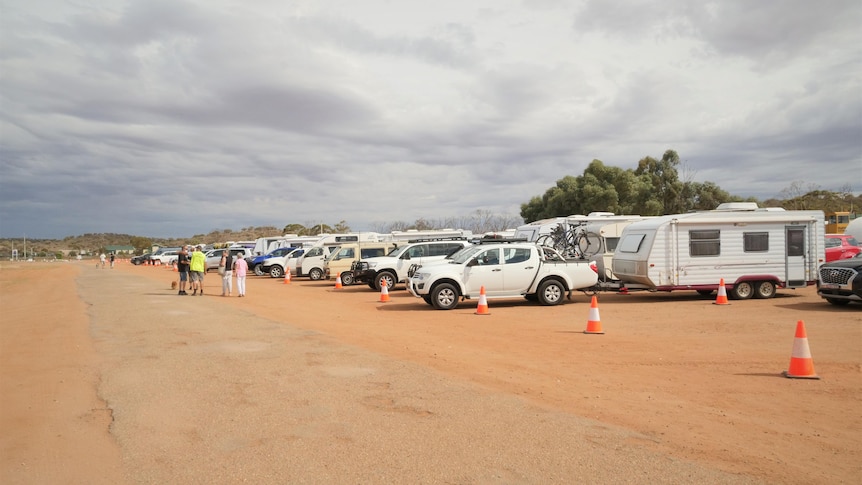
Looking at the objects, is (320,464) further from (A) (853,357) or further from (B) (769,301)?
(B) (769,301)

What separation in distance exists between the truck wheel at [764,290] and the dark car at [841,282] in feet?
6.48

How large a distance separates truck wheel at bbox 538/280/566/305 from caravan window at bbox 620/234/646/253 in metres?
2.85

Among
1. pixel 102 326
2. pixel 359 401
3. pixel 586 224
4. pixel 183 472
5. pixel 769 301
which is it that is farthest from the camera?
pixel 586 224

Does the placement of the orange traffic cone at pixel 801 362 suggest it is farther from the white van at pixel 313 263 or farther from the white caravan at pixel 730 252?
the white van at pixel 313 263

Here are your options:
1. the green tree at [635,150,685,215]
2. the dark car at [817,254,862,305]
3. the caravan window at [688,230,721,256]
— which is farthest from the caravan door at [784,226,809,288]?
the green tree at [635,150,685,215]

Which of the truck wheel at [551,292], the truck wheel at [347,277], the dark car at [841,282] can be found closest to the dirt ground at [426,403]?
the dark car at [841,282]

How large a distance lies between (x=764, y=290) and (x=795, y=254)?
4.65ft

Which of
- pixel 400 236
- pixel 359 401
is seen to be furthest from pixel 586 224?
pixel 359 401

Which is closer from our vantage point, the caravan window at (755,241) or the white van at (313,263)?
the caravan window at (755,241)

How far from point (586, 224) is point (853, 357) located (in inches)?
551

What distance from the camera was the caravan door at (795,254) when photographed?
19.0 metres

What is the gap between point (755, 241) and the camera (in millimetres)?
18922

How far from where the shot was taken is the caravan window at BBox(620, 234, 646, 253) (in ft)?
62.6

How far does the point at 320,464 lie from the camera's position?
17.0ft
